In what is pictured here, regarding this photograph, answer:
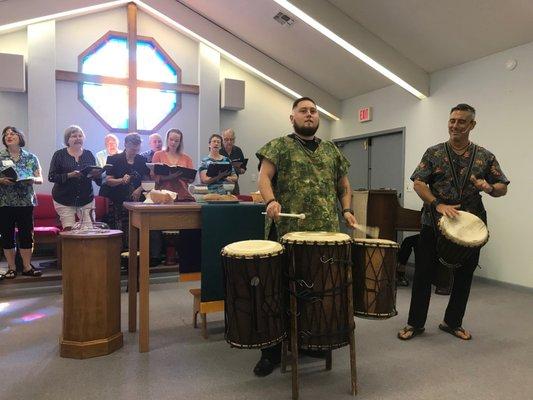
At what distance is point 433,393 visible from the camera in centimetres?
201

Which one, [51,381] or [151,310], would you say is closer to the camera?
[51,381]

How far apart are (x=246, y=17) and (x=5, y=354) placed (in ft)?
16.3

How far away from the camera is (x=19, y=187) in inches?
153

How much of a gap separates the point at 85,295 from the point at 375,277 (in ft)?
5.51

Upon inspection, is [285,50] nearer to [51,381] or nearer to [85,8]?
[85,8]

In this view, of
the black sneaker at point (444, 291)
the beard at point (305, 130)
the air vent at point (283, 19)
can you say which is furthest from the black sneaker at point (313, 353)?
the air vent at point (283, 19)

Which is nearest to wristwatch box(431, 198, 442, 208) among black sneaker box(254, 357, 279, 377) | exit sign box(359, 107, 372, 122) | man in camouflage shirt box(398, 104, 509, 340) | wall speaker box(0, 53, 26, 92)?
man in camouflage shirt box(398, 104, 509, 340)

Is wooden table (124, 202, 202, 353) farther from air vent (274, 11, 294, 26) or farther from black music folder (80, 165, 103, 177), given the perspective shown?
air vent (274, 11, 294, 26)

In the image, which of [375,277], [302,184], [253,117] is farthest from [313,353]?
[253,117]

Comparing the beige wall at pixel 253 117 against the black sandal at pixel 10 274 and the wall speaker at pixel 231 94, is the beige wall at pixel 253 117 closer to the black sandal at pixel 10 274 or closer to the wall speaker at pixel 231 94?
the wall speaker at pixel 231 94

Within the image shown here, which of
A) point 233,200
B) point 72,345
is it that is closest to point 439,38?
point 233,200

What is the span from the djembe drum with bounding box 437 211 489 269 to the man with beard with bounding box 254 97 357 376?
72 cm

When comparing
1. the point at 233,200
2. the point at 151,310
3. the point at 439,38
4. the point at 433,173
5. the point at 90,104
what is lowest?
the point at 151,310

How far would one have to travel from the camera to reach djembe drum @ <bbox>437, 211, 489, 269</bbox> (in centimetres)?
250
